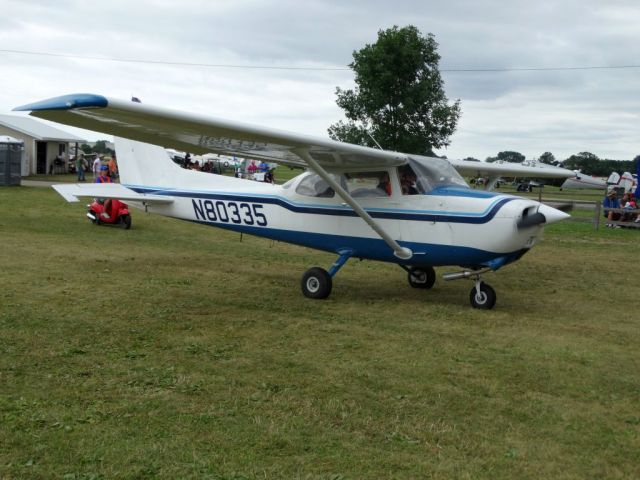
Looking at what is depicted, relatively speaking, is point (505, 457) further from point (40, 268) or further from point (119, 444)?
point (40, 268)

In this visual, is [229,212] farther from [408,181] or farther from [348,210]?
[408,181]

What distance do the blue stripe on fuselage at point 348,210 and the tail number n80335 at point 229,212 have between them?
0.08 meters

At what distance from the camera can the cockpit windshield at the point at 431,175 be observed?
863 centimetres

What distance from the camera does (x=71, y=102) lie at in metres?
5.22

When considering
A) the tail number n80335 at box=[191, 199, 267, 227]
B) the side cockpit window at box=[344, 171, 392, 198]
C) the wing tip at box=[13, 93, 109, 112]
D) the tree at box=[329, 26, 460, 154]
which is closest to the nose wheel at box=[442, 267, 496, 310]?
the side cockpit window at box=[344, 171, 392, 198]

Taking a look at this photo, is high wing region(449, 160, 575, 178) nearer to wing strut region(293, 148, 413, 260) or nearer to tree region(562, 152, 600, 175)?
wing strut region(293, 148, 413, 260)

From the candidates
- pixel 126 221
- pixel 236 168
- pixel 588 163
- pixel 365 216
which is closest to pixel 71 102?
pixel 365 216

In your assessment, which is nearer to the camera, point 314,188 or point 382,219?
point 382,219

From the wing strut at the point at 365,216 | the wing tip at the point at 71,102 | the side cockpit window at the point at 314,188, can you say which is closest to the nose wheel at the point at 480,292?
the wing strut at the point at 365,216

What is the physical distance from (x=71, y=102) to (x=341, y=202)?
4.66 meters

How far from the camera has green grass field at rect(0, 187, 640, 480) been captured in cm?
381

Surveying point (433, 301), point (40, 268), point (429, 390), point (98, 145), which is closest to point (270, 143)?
point (433, 301)

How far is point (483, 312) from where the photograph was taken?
8266 millimetres

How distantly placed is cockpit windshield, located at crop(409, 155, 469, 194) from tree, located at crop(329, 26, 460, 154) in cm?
2669
